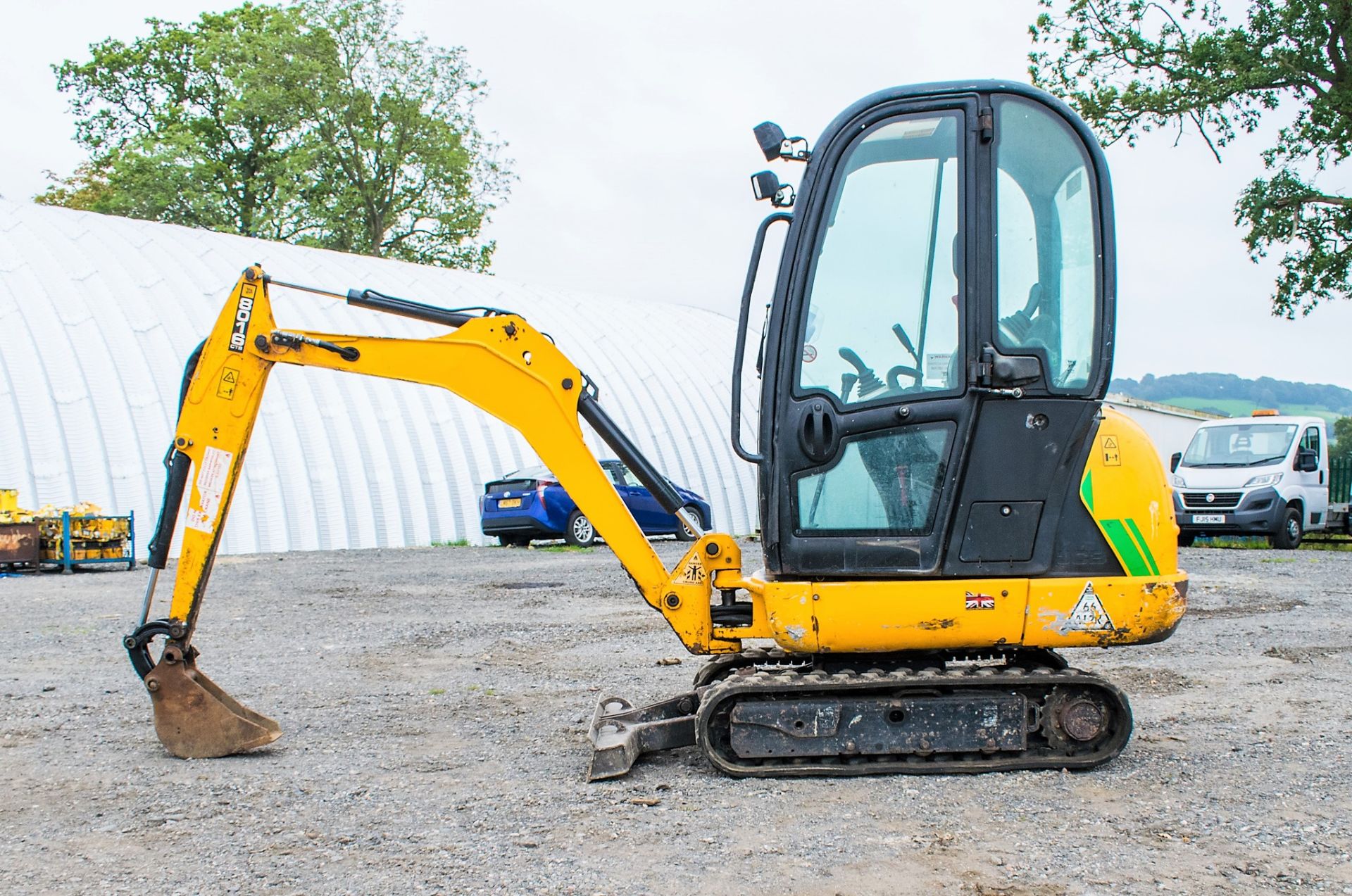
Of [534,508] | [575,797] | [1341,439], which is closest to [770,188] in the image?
[575,797]

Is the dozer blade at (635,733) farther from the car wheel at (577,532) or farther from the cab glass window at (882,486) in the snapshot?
the car wheel at (577,532)

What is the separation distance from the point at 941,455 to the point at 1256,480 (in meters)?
16.5

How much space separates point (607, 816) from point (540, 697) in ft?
8.32

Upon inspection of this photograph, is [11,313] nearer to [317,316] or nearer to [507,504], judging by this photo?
[317,316]

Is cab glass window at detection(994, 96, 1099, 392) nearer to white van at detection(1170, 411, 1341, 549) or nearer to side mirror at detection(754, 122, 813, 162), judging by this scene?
side mirror at detection(754, 122, 813, 162)

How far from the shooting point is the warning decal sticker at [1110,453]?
200 inches

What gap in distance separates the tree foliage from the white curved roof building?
59.8 feet

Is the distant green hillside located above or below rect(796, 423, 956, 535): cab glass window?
above

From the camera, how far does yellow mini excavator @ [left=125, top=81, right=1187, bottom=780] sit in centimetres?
491

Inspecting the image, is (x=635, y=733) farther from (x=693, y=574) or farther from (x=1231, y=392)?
(x=1231, y=392)

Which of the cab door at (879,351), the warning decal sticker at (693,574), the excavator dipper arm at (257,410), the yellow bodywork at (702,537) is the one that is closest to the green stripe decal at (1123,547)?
the yellow bodywork at (702,537)

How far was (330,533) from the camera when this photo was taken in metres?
18.5

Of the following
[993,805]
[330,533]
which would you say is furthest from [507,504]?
[993,805]

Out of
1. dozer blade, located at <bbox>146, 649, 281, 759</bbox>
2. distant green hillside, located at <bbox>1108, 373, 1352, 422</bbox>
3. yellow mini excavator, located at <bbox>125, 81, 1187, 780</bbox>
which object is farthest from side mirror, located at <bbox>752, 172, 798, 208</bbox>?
distant green hillside, located at <bbox>1108, 373, 1352, 422</bbox>
